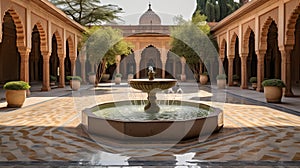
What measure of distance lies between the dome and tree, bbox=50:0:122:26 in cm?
420

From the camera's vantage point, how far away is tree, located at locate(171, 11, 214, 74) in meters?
23.4

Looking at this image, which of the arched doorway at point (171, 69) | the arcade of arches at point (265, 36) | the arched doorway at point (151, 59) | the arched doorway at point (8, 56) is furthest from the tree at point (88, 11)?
the arcade of arches at point (265, 36)

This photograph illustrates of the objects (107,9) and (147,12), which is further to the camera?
(147,12)

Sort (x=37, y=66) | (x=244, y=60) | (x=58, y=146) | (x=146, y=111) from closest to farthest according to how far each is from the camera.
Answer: (x=58, y=146), (x=146, y=111), (x=244, y=60), (x=37, y=66)

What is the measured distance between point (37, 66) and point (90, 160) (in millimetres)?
26491

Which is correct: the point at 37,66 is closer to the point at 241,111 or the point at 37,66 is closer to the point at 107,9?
the point at 107,9

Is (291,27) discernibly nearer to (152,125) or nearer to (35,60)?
(152,125)

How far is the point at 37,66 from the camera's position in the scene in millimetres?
29516

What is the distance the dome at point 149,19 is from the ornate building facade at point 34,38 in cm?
1087

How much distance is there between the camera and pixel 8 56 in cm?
2445

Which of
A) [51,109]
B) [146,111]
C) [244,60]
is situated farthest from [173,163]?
[244,60]

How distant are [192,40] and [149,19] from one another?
15.7m

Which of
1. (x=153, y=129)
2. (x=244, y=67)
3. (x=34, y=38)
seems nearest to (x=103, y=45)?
(x=244, y=67)

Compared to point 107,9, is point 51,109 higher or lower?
lower
